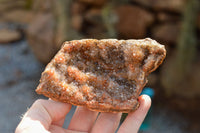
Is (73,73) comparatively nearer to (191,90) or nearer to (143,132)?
(143,132)

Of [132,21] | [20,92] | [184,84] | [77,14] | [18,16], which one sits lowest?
[20,92]

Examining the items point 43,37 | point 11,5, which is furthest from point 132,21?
point 11,5

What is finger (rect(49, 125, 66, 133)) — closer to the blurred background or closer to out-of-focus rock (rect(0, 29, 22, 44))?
the blurred background

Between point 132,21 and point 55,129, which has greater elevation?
point 132,21

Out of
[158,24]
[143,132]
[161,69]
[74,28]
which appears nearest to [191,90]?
[161,69]

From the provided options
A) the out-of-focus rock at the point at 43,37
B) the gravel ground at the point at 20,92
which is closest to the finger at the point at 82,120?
the gravel ground at the point at 20,92

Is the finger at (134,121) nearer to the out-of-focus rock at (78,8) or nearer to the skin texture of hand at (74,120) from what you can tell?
the skin texture of hand at (74,120)

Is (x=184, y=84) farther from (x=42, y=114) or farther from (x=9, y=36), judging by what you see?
(x=9, y=36)
